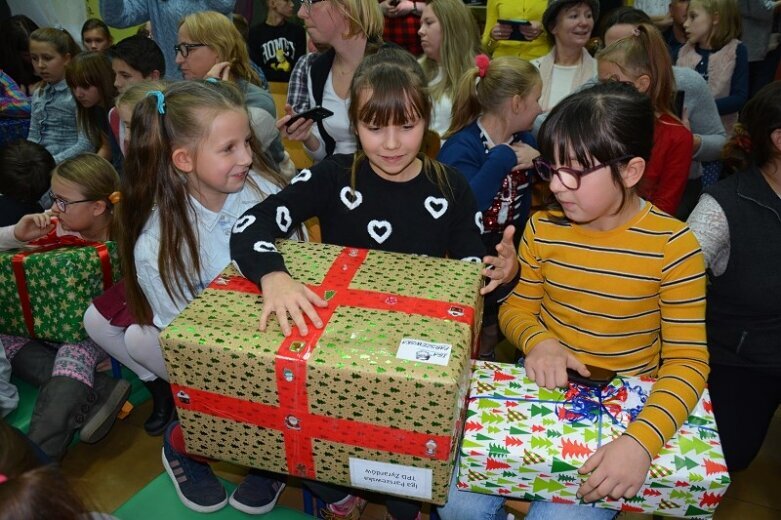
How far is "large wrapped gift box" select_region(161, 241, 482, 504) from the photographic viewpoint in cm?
99

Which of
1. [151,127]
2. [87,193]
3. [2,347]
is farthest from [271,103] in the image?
[2,347]

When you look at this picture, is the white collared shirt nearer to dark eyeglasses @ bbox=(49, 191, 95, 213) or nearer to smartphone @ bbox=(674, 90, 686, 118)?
dark eyeglasses @ bbox=(49, 191, 95, 213)

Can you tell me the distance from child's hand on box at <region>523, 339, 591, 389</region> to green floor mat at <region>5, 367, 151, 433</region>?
1685 mm

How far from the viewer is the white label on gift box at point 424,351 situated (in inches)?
38.9

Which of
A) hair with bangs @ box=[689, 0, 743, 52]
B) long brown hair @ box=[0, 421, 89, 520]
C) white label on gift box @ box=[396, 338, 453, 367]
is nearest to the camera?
long brown hair @ box=[0, 421, 89, 520]

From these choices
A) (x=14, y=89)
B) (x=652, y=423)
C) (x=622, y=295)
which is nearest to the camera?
(x=652, y=423)

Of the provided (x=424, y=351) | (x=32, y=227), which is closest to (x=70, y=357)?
(x=32, y=227)

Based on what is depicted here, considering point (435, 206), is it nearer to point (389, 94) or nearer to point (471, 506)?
point (389, 94)

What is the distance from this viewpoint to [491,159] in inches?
79.4

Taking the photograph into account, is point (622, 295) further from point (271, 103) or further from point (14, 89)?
point (14, 89)

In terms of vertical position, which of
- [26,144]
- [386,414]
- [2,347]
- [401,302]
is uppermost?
[401,302]

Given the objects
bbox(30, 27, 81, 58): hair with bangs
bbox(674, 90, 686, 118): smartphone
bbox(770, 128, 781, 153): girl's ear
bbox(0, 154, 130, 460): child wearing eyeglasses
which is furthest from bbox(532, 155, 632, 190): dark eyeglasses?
bbox(30, 27, 81, 58): hair with bangs

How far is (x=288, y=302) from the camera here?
1087mm

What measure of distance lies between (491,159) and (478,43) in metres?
1.30
